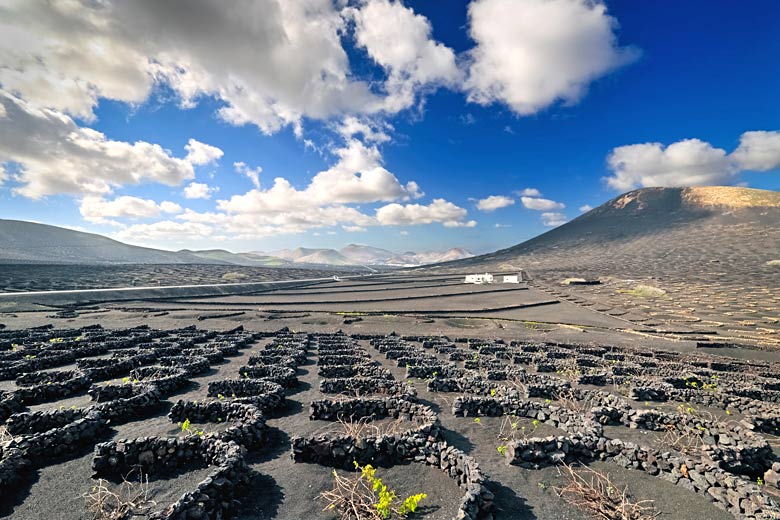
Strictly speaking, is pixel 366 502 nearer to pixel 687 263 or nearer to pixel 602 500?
pixel 602 500

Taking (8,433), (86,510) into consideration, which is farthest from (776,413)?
(8,433)

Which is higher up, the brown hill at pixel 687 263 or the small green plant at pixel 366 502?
the brown hill at pixel 687 263

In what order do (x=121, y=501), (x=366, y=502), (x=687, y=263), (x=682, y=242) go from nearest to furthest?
(x=121, y=501), (x=366, y=502), (x=687, y=263), (x=682, y=242)

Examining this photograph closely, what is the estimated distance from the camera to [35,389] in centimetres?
1576

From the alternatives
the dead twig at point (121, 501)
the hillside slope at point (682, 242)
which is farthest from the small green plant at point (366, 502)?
the hillside slope at point (682, 242)

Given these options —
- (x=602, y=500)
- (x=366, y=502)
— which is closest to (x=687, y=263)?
(x=602, y=500)

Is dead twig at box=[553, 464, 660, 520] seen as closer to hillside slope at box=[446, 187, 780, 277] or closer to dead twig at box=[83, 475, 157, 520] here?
dead twig at box=[83, 475, 157, 520]

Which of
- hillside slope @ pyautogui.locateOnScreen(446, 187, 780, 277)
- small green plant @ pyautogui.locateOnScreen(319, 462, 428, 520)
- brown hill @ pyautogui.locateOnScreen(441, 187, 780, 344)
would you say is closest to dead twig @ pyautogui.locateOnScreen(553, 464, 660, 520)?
small green plant @ pyautogui.locateOnScreen(319, 462, 428, 520)

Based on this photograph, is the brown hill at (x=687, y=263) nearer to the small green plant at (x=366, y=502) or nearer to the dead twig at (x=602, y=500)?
the dead twig at (x=602, y=500)

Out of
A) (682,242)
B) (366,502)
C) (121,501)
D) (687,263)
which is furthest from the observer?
(682,242)

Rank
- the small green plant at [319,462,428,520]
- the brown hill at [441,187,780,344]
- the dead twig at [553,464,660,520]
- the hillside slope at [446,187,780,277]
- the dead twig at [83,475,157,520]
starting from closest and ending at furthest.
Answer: the dead twig at [83,475,157,520], the small green plant at [319,462,428,520], the dead twig at [553,464,660,520], the brown hill at [441,187,780,344], the hillside slope at [446,187,780,277]

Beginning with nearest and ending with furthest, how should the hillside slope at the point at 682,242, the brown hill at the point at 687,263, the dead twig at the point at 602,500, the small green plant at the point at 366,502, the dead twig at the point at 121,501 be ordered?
1. the dead twig at the point at 121,501
2. the small green plant at the point at 366,502
3. the dead twig at the point at 602,500
4. the brown hill at the point at 687,263
5. the hillside slope at the point at 682,242

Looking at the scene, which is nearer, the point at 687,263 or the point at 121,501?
the point at 121,501

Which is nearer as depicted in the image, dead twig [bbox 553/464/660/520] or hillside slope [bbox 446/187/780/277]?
dead twig [bbox 553/464/660/520]
